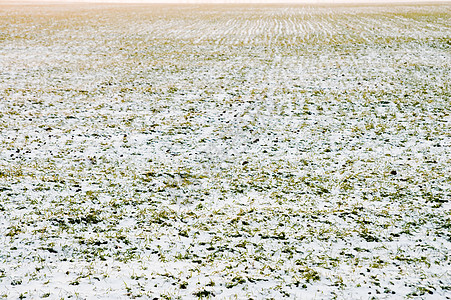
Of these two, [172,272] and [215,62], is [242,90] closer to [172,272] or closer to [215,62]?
[215,62]

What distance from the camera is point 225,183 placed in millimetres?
9297

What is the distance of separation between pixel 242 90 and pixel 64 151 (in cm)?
914

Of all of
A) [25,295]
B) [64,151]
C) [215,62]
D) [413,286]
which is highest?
[215,62]

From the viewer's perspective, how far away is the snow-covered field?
6.03 meters

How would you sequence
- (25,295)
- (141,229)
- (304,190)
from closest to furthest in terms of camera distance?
1. (25,295)
2. (141,229)
3. (304,190)

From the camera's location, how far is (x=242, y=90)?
17.8m

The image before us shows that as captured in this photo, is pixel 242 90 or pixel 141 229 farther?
pixel 242 90

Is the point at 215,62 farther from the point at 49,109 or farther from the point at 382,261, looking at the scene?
the point at 382,261

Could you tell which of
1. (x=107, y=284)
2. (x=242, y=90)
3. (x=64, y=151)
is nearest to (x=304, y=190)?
(x=107, y=284)

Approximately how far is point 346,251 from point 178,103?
1069 cm

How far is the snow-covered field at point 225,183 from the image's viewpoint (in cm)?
603

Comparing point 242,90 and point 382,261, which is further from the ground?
point 242,90

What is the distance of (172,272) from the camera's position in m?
6.12

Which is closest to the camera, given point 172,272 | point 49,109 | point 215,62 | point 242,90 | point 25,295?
point 25,295
